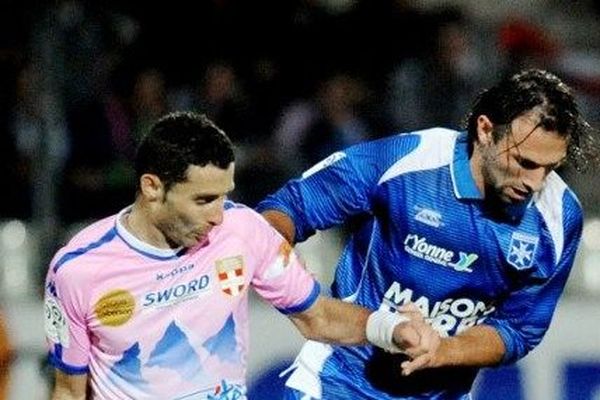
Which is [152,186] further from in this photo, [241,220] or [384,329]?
[384,329]

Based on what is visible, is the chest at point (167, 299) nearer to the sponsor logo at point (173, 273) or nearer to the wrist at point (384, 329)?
the sponsor logo at point (173, 273)

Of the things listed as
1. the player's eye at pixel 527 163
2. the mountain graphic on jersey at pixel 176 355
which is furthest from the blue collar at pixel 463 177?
the mountain graphic on jersey at pixel 176 355

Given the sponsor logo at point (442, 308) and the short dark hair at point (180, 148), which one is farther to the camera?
the sponsor logo at point (442, 308)

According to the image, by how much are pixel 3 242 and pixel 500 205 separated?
378 cm

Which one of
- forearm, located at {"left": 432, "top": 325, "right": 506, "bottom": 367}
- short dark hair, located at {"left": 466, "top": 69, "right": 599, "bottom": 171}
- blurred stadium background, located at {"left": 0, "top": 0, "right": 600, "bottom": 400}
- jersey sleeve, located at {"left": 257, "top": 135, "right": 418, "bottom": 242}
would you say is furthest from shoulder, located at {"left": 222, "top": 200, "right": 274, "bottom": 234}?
Result: blurred stadium background, located at {"left": 0, "top": 0, "right": 600, "bottom": 400}

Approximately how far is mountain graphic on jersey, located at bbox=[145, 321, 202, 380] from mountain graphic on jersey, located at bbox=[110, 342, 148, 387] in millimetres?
35

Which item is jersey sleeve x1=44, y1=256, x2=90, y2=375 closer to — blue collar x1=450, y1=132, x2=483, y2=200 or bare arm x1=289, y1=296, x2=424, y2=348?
bare arm x1=289, y1=296, x2=424, y2=348

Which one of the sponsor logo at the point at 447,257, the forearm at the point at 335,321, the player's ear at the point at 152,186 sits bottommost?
the forearm at the point at 335,321

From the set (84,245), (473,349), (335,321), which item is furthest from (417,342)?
(84,245)

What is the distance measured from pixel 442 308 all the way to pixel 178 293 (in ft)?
3.10

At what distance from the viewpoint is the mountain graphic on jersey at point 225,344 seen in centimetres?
492

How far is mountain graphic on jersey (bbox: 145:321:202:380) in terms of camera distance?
4.88 metres

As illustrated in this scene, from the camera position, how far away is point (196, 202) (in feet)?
15.3

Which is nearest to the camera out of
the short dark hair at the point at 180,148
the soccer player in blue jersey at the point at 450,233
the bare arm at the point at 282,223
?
the short dark hair at the point at 180,148
